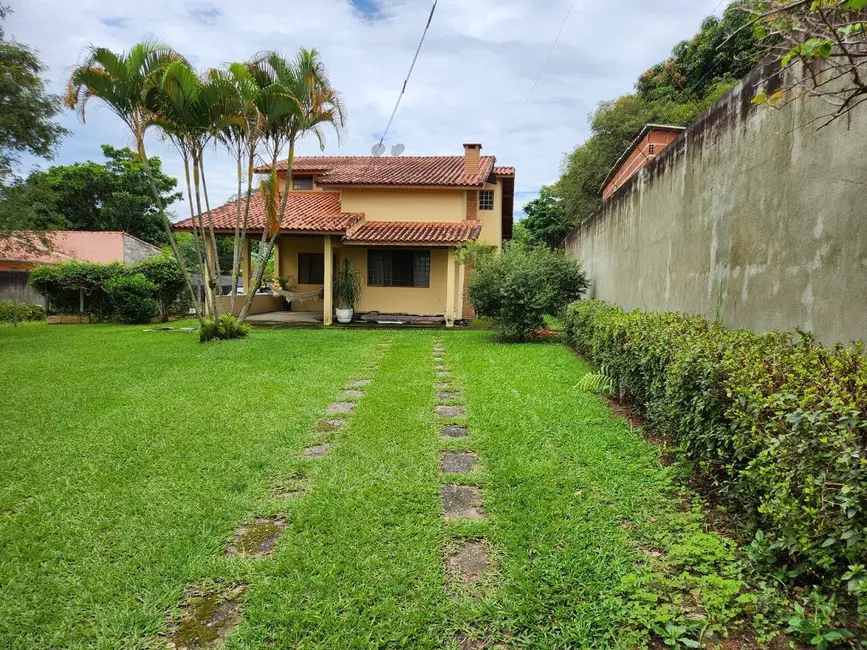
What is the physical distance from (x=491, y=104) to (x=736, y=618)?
33.7 ft

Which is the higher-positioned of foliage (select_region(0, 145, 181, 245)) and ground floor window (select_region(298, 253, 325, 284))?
foliage (select_region(0, 145, 181, 245))

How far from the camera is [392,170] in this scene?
1625 cm

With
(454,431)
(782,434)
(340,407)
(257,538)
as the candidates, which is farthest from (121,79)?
(782,434)

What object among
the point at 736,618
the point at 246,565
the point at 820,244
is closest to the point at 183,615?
the point at 246,565

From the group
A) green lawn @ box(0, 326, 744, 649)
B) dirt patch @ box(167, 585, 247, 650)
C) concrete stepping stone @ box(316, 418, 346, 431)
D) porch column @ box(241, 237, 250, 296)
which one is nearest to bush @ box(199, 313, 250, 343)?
porch column @ box(241, 237, 250, 296)

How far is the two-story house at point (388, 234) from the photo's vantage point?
13.3 metres

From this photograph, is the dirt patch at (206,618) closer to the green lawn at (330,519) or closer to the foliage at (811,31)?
the green lawn at (330,519)

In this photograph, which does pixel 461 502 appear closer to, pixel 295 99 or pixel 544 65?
pixel 544 65

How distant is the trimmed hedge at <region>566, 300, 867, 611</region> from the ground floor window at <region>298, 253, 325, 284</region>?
13072 mm

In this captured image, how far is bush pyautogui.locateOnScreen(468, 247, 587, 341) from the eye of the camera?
30.8ft

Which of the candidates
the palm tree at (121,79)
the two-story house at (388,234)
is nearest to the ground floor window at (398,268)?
the two-story house at (388,234)

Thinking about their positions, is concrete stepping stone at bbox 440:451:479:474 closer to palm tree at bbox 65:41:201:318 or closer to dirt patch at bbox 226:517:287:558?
dirt patch at bbox 226:517:287:558

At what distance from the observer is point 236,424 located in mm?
4582

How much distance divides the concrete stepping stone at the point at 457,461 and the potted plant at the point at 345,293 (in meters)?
10.1
